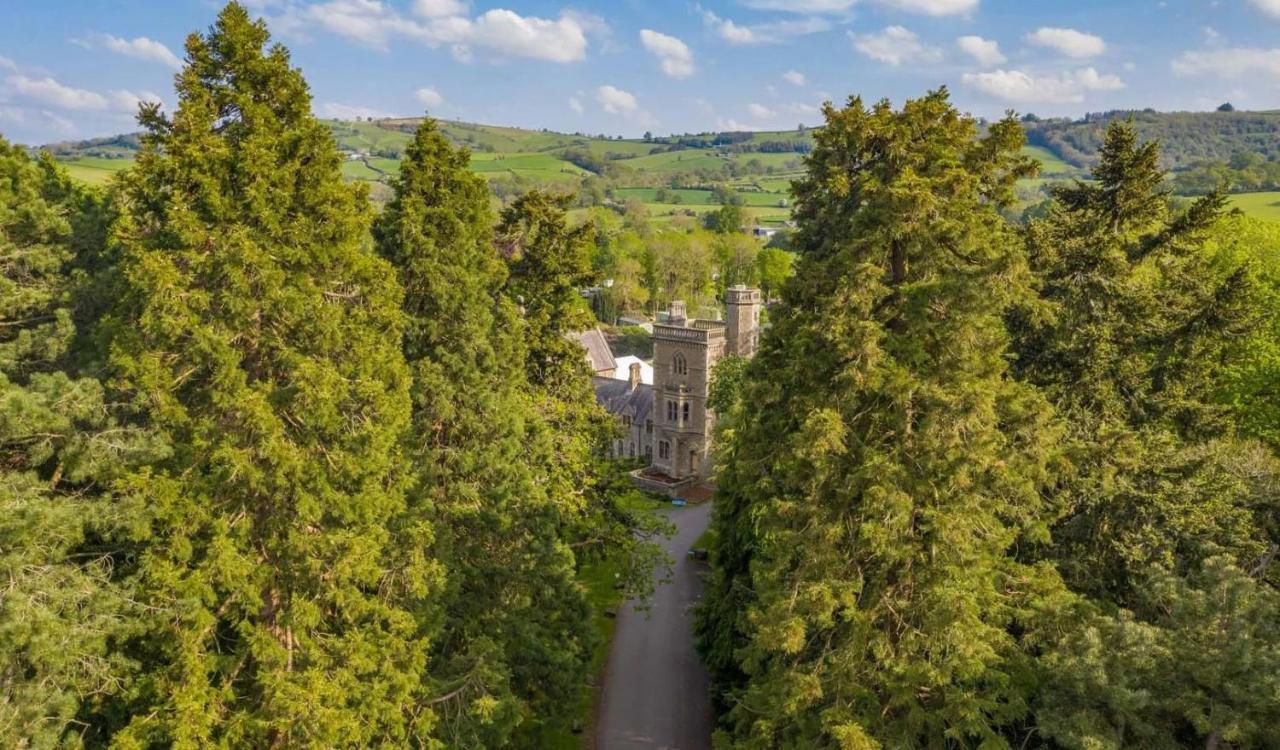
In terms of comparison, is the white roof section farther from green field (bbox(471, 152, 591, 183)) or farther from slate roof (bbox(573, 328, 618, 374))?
green field (bbox(471, 152, 591, 183))

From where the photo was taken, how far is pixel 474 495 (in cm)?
1680

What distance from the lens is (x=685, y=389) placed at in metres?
45.6

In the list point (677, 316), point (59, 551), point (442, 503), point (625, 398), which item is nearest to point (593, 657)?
point (442, 503)

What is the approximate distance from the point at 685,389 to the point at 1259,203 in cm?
7645

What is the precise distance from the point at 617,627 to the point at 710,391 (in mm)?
18137

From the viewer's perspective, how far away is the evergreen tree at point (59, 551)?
36.0 feet

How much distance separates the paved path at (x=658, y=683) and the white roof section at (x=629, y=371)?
22.4m

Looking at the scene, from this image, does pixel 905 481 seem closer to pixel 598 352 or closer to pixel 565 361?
pixel 565 361

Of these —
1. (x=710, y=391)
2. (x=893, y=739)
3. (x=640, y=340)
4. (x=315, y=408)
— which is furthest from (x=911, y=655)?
(x=640, y=340)

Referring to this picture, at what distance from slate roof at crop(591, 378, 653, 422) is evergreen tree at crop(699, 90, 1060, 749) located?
3460cm

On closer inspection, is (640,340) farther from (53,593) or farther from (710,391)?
(53,593)

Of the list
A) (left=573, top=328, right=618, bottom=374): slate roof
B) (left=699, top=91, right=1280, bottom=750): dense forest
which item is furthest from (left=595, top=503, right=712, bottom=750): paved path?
(left=573, top=328, right=618, bottom=374): slate roof

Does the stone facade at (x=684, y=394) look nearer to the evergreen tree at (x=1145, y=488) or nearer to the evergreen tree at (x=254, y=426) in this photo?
the evergreen tree at (x=1145, y=488)

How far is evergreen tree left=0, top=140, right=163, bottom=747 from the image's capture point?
10984 millimetres
